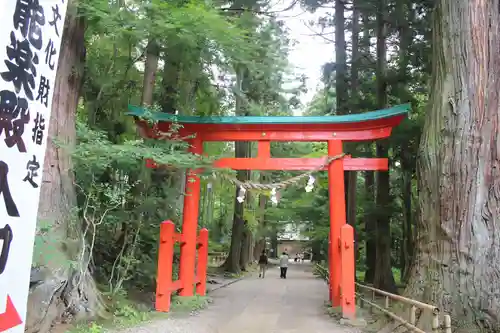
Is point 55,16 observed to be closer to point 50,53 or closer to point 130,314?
point 50,53

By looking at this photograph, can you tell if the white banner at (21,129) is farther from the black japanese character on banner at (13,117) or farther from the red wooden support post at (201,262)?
the red wooden support post at (201,262)

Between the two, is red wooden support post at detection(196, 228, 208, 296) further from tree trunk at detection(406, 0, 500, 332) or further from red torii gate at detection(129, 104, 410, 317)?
tree trunk at detection(406, 0, 500, 332)

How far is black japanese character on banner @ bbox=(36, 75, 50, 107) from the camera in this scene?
2.51 m

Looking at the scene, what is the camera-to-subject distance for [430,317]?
18.7ft

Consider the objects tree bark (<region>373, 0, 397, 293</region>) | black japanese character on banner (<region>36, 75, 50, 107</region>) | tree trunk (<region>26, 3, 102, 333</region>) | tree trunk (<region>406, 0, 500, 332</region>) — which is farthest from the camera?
tree bark (<region>373, 0, 397, 293</region>)

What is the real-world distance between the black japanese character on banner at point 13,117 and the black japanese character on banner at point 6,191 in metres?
0.13

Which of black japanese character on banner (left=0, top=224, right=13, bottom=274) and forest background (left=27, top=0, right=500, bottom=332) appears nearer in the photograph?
black japanese character on banner (left=0, top=224, right=13, bottom=274)

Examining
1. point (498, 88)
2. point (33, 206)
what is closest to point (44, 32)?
point (33, 206)

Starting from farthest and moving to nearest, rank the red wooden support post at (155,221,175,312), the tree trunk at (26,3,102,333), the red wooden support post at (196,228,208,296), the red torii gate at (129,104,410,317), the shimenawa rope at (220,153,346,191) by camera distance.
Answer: the red wooden support post at (196,228,208,296) → the red torii gate at (129,104,410,317) → the shimenawa rope at (220,153,346,191) → the red wooden support post at (155,221,175,312) → the tree trunk at (26,3,102,333)

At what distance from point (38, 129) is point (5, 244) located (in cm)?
70

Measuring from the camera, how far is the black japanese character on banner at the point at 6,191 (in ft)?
6.91

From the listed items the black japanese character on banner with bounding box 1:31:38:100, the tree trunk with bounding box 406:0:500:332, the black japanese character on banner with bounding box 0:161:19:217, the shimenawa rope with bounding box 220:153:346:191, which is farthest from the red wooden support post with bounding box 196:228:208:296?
the black japanese character on banner with bounding box 0:161:19:217

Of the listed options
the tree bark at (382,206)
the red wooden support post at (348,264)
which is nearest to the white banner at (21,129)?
the red wooden support post at (348,264)

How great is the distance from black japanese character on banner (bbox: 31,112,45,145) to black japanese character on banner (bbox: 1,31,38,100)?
0.13 m
